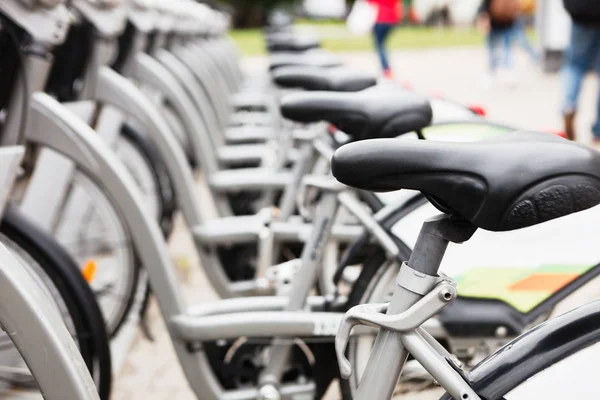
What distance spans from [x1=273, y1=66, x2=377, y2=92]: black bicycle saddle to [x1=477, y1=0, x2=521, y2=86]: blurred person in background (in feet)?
28.4

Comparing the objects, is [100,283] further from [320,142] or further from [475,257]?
[475,257]

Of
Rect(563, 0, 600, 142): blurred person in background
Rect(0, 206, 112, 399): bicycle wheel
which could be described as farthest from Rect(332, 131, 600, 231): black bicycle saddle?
Rect(563, 0, 600, 142): blurred person in background

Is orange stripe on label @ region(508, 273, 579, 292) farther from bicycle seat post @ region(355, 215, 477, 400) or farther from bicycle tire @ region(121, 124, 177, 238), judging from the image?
bicycle tire @ region(121, 124, 177, 238)

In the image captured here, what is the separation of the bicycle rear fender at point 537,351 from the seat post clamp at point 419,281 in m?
0.15

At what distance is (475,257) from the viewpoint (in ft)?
7.26

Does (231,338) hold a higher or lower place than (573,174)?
lower

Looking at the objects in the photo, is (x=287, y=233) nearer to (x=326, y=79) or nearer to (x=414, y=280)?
(x=326, y=79)

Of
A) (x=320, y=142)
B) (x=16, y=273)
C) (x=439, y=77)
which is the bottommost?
(x=439, y=77)

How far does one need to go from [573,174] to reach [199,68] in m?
A: 4.65

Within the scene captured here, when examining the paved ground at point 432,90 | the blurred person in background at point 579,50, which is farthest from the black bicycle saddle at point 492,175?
the blurred person in background at point 579,50

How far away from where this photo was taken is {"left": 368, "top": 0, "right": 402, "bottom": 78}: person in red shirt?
10414 millimetres

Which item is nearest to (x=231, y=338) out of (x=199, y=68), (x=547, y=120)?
(x=199, y=68)

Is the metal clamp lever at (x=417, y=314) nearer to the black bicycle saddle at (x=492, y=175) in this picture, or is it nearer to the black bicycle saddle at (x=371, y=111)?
the black bicycle saddle at (x=492, y=175)

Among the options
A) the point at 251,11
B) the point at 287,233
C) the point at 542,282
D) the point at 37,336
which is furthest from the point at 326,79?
the point at 251,11
